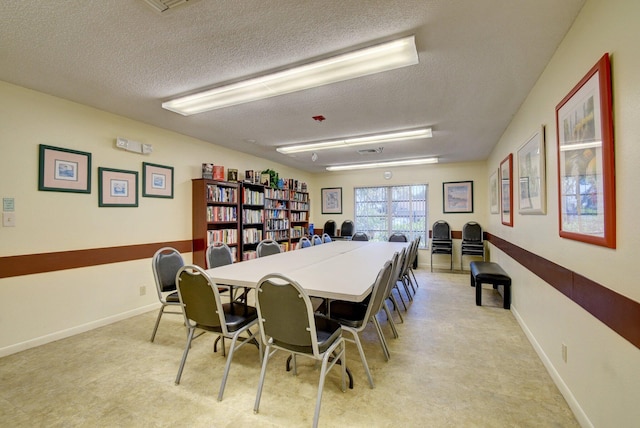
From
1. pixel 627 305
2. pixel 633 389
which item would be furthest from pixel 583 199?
pixel 633 389

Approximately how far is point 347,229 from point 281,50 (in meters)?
5.70

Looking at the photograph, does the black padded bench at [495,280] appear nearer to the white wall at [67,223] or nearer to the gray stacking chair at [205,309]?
the gray stacking chair at [205,309]

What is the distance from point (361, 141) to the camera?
4449 mm

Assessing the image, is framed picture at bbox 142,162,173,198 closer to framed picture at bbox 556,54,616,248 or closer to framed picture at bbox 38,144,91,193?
framed picture at bbox 38,144,91,193

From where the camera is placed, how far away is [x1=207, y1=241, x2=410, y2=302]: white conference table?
1945mm

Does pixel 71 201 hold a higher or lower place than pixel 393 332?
higher

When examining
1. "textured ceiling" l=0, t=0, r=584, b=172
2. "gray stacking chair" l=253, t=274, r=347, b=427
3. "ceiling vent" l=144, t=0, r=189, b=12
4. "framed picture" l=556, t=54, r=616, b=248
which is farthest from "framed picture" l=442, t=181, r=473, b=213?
"ceiling vent" l=144, t=0, r=189, b=12

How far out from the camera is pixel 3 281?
2559mm

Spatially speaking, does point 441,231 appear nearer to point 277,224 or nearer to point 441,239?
point 441,239

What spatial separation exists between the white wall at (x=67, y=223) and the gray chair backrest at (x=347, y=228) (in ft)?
14.5

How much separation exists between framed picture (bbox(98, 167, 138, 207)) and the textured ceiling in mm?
739

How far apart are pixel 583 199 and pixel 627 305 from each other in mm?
666

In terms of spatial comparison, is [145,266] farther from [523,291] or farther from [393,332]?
[523,291]

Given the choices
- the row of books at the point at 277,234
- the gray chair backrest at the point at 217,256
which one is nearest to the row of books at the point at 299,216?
the row of books at the point at 277,234
